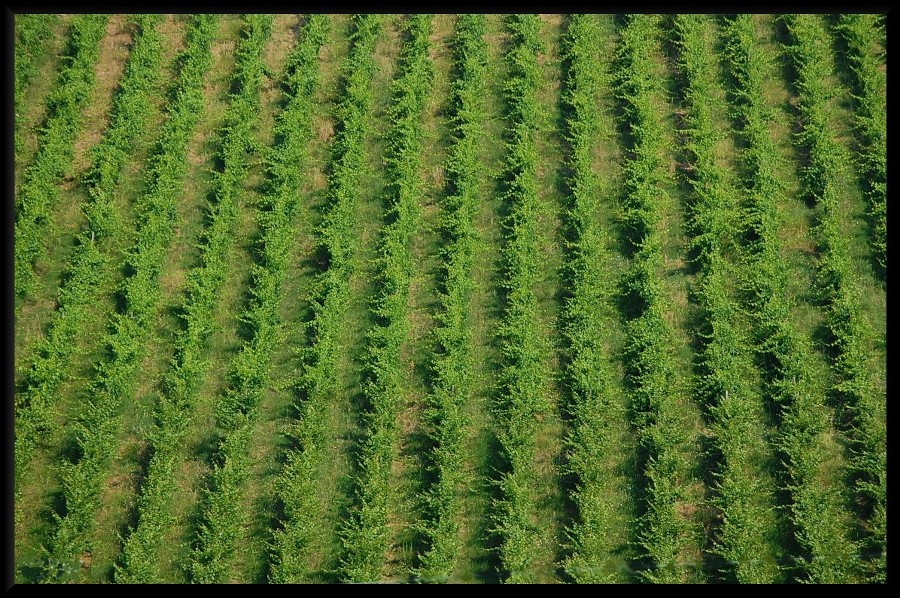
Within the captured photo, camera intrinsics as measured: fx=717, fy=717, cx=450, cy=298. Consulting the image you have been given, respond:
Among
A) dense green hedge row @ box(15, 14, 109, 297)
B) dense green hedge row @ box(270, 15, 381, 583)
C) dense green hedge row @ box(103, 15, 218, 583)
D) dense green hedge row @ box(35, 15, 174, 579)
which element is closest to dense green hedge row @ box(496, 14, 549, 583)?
dense green hedge row @ box(270, 15, 381, 583)

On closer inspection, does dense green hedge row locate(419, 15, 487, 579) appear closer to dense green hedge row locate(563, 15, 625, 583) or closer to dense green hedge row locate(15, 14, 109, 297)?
dense green hedge row locate(563, 15, 625, 583)

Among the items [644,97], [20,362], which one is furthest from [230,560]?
[644,97]

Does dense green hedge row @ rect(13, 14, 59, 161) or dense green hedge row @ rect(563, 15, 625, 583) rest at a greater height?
dense green hedge row @ rect(13, 14, 59, 161)

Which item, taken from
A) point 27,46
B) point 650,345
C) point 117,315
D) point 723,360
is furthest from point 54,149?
point 723,360

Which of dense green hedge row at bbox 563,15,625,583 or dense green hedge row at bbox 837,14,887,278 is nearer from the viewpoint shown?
dense green hedge row at bbox 563,15,625,583

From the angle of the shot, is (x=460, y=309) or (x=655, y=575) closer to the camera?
(x=655, y=575)

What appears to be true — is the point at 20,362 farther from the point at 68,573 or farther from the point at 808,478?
the point at 808,478

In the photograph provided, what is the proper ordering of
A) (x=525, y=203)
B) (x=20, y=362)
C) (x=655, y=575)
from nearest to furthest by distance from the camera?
(x=655, y=575)
(x=20, y=362)
(x=525, y=203)
